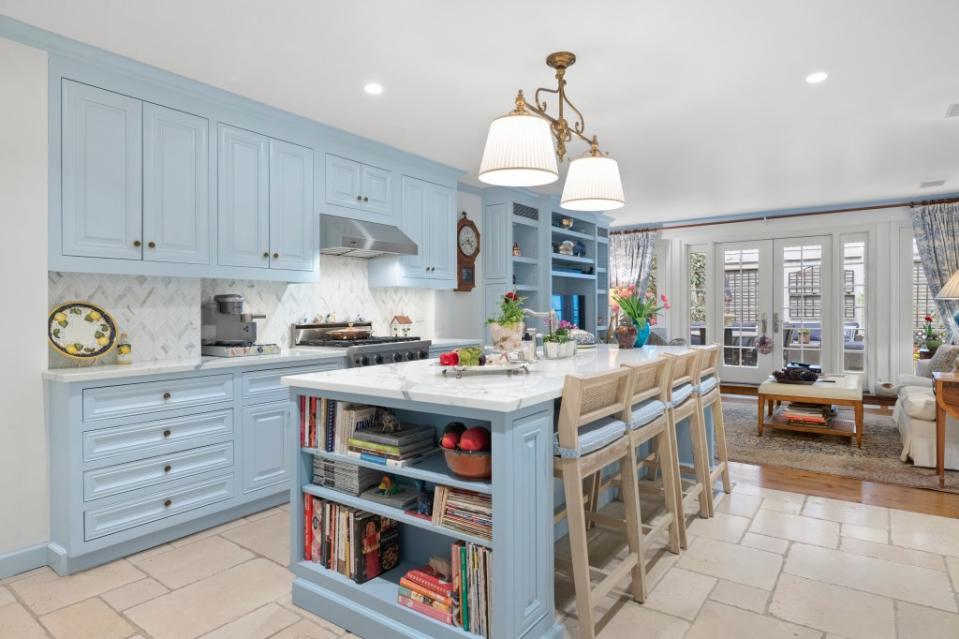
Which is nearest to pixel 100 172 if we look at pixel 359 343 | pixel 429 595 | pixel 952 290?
pixel 359 343

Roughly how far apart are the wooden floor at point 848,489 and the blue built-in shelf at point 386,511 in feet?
9.09

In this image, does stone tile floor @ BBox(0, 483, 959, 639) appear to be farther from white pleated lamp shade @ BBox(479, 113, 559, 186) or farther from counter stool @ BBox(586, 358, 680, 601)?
white pleated lamp shade @ BBox(479, 113, 559, 186)

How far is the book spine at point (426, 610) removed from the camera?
1.86 m

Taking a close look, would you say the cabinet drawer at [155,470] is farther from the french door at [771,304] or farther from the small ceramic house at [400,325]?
the french door at [771,304]

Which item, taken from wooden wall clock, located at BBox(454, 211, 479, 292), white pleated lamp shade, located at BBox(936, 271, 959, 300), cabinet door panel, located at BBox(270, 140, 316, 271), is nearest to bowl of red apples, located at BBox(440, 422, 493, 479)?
cabinet door panel, located at BBox(270, 140, 316, 271)

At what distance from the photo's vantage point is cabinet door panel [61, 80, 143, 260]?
8.78ft

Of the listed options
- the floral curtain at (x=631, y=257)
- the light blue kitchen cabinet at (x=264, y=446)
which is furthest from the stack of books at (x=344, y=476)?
the floral curtain at (x=631, y=257)

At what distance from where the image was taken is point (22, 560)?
8.37ft

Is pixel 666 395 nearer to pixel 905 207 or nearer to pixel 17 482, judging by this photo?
pixel 17 482

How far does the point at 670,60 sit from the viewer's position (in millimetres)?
2883

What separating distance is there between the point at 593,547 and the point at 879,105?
3331 millimetres

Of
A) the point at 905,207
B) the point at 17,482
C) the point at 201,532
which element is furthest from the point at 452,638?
the point at 905,207

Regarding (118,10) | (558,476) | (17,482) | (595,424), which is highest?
(118,10)

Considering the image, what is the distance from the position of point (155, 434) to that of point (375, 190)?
2.35 m
